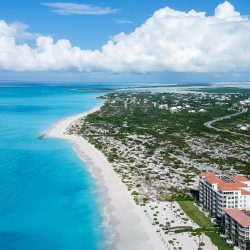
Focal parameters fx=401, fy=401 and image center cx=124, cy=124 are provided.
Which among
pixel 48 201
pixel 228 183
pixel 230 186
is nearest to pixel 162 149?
pixel 48 201

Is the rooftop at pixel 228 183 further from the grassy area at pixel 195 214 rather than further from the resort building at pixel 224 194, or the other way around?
the grassy area at pixel 195 214

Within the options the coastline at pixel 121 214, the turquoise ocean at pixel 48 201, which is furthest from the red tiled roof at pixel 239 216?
the turquoise ocean at pixel 48 201

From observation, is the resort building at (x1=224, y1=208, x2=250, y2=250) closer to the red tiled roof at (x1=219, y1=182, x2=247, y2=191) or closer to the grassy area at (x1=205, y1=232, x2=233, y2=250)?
the grassy area at (x1=205, y1=232, x2=233, y2=250)

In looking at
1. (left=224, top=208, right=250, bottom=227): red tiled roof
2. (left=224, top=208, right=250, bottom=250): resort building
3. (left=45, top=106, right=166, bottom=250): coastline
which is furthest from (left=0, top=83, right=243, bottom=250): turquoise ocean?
(left=224, top=208, right=250, bottom=227): red tiled roof

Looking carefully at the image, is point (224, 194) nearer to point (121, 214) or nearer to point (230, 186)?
point (230, 186)

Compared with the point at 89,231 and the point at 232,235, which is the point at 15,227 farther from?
the point at 232,235
